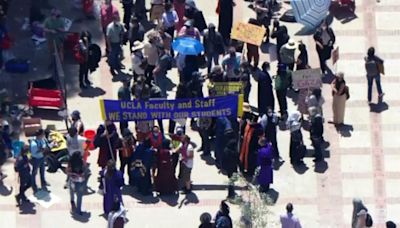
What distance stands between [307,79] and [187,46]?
108 inches

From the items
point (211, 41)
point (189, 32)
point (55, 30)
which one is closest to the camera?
point (189, 32)

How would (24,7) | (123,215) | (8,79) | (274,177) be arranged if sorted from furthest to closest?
1. (24,7)
2. (8,79)
3. (274,177)
4. (123,215)

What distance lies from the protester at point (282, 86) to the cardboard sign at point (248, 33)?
3.19 feet

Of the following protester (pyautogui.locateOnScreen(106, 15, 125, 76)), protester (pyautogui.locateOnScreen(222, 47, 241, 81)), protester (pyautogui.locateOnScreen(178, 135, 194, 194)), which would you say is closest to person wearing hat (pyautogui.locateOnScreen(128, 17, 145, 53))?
protester (pyautogui.locateOnScreen(106, 15, 125, 76))

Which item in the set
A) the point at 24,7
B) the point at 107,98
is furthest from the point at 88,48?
the point at 24,7

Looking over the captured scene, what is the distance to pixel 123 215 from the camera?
39625mm

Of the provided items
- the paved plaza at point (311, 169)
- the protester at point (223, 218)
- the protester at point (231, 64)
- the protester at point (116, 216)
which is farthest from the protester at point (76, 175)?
the protester at point (231, 64)

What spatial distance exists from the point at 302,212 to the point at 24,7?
10.5 meters

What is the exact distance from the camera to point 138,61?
44.7 metres

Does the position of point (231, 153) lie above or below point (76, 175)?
above

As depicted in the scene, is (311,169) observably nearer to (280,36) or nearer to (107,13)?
(280,36)

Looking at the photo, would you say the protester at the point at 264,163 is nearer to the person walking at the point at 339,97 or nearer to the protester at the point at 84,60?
the person walking at the point at 339,97

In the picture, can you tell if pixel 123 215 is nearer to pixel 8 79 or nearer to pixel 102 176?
pixel 102 176

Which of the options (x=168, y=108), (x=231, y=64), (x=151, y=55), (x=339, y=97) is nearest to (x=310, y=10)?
(x=231, y=64)
